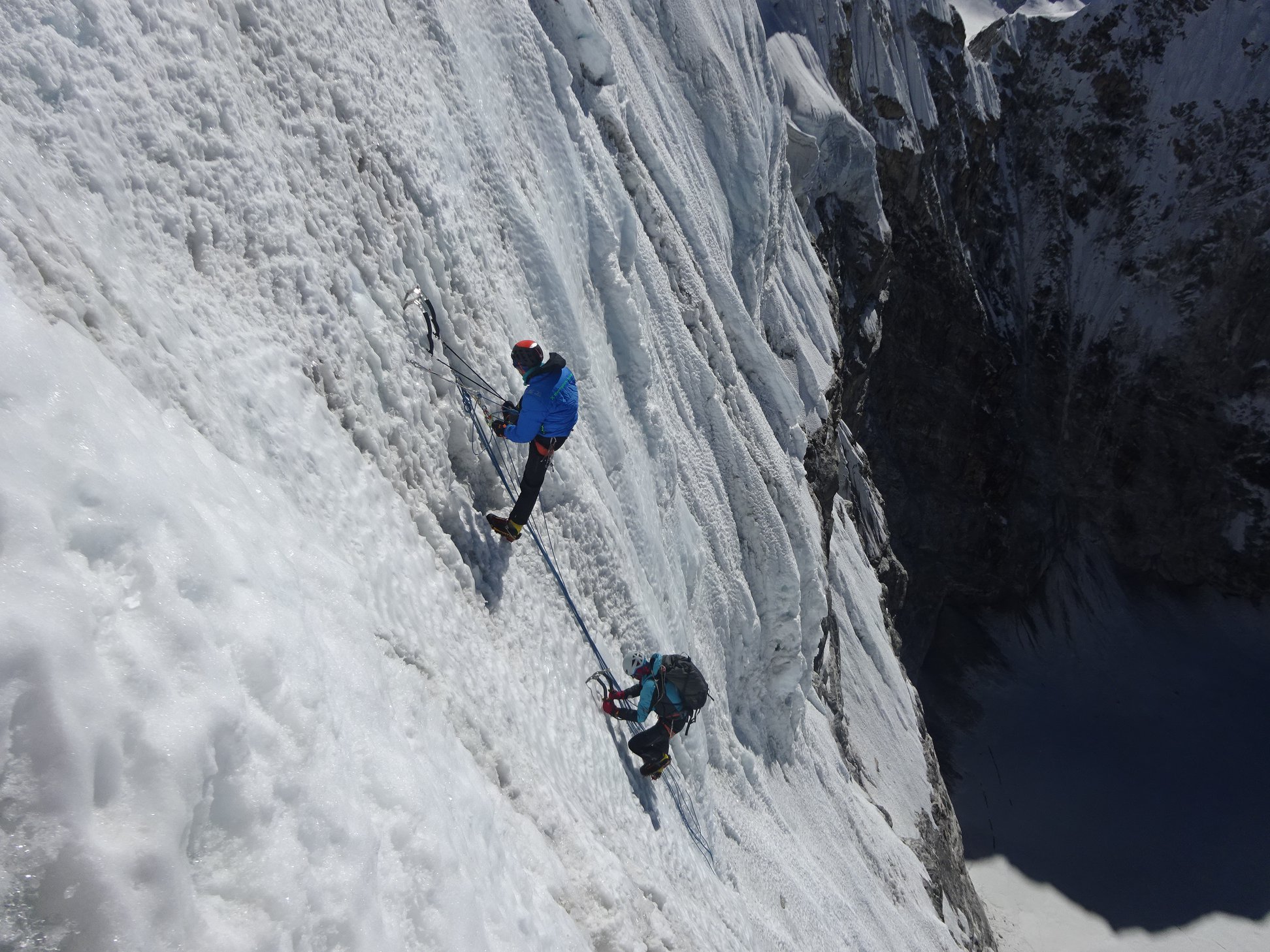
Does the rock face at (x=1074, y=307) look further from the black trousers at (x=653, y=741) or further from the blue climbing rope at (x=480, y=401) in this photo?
the blue climbing rope at (x=480, y=401)

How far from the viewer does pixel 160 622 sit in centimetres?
253

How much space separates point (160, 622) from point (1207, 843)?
126 feet

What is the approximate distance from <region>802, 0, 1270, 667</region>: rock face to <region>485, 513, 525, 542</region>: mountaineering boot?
93.9 feet

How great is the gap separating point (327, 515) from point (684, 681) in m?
3.70

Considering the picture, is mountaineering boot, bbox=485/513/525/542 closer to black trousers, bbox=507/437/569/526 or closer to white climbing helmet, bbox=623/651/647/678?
black trousers, bbox=507/437/569/526

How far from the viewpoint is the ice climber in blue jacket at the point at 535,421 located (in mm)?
5742

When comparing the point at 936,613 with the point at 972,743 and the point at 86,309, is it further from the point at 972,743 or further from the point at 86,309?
the point at 86,309

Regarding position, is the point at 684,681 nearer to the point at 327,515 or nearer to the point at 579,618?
the point at 579,618

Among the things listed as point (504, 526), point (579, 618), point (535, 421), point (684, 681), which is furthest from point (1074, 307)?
point (504, 526)

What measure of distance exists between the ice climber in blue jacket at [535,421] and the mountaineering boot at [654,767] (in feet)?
7.77

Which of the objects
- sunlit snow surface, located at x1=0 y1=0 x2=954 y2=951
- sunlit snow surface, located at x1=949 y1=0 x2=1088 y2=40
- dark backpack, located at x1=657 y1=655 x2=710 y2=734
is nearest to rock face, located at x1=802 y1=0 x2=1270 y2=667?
sunlit snow surface, located at x1=949 y1=0 x2=1088 y2=40

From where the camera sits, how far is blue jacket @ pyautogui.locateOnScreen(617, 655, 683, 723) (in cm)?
674

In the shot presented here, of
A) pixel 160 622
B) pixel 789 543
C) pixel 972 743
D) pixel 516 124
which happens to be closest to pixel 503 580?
pixel 160 622

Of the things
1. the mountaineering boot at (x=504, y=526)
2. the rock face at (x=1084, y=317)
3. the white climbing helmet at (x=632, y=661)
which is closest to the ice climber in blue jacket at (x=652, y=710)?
the white climbing helmet at (x=632, y=661)
